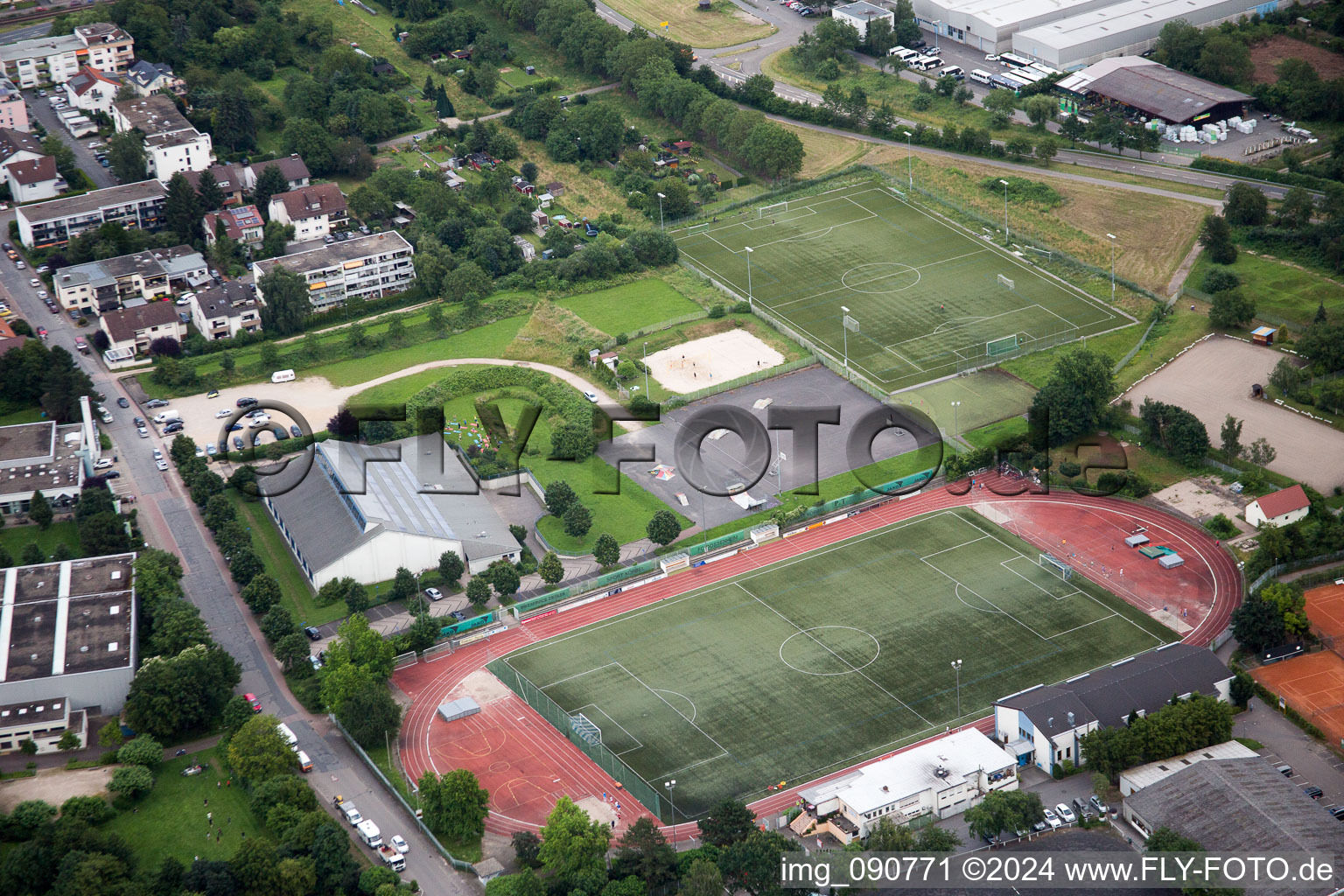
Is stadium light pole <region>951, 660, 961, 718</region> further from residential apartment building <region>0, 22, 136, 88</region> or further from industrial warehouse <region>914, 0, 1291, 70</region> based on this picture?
residential apartment building <region>0, 22, 136, 88</region>

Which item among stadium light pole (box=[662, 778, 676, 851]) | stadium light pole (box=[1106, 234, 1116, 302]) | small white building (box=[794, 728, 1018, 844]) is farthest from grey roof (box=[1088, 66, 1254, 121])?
stadium light pole (box=[662, 778, 676, 851])

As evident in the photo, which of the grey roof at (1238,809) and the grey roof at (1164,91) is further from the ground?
the grey roof at (1164,91)

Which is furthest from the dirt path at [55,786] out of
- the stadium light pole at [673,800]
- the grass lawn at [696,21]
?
the grass lawn at [696,21]

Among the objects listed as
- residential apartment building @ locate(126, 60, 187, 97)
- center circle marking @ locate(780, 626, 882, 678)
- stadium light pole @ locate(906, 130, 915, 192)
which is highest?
residential apartment building @ locate(126, 60, 187, 97)

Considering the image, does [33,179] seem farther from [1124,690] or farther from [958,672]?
[1124,690]

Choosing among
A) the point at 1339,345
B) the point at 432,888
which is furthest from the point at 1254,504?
the point at 432,888

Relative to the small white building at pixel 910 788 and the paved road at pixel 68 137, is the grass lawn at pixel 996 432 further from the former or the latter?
the paved road at pixel 68 137

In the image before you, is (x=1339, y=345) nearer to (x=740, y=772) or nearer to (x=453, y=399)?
(x=740, y=772)
